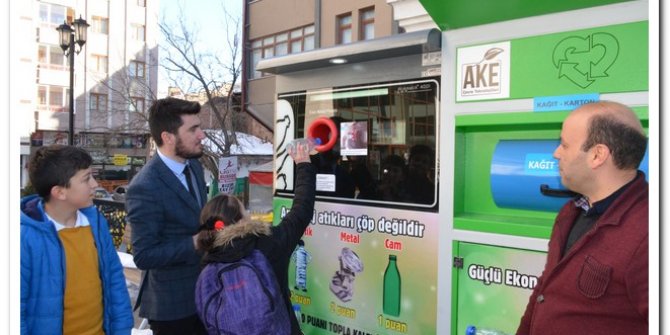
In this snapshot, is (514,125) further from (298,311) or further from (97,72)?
(97,72)

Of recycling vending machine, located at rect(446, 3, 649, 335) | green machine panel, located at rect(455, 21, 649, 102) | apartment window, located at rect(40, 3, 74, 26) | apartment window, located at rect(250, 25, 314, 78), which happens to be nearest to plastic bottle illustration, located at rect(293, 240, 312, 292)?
recycling vending machine, located at rect(446, 3, 649, 335)

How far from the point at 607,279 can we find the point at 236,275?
4.61ft

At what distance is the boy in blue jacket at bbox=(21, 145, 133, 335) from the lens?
2.14 meters

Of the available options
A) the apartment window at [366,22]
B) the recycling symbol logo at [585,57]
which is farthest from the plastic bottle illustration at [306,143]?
the apartment window at [366,22]

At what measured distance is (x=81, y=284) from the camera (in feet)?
7.63

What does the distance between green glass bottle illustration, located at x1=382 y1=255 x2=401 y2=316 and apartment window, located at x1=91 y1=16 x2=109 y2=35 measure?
29.8 metres

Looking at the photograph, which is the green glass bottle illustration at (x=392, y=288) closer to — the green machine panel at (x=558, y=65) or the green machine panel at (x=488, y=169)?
the green machine panel at (x=488, y=169)

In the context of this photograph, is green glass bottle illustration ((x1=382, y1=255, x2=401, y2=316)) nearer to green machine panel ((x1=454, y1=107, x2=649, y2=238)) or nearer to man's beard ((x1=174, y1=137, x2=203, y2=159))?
green machine panel ((x1=454, y1=107, x2=649, y2=238))

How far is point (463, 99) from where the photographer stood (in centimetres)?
241

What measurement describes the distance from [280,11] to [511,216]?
2046cm

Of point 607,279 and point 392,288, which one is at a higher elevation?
point 607,279

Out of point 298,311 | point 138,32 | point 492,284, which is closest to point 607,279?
point 492,284

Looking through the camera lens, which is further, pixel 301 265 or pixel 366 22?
pixel 366 22
